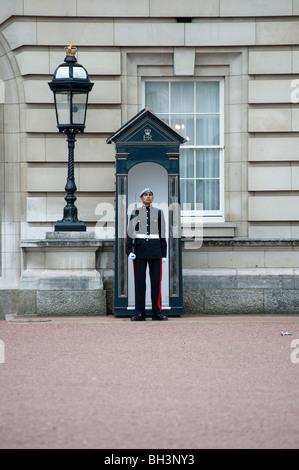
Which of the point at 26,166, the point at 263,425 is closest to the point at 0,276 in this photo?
the point at 26,166

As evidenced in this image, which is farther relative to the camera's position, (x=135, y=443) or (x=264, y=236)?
(x=264, y=236)

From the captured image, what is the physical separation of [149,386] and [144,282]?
455 centimetres

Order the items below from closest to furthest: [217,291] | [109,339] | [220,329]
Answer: [109,339]
[220,329]
[217,291]

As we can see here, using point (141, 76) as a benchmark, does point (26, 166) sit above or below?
below

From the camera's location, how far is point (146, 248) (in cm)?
1160

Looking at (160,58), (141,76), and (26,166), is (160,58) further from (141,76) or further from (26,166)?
(26,166)

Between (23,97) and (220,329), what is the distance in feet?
14.4

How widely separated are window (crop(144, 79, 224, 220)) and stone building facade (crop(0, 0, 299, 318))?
0.80 ft

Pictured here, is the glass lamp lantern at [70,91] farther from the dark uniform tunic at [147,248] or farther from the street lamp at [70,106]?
the dark uniform tunic at [147,248]

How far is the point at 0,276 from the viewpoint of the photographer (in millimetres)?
12711

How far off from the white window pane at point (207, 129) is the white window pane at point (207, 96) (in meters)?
0.12

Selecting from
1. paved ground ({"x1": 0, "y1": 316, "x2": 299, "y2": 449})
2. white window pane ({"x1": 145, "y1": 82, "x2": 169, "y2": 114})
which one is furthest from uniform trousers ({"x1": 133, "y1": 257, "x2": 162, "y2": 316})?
white window pane ({"x1": 145, "y1": 82, "x2": 169, "y2": 114})

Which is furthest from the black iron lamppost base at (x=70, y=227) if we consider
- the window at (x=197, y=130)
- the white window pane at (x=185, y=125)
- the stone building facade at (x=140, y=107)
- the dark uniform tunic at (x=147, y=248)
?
the white window pane at (x=185, y=125)
